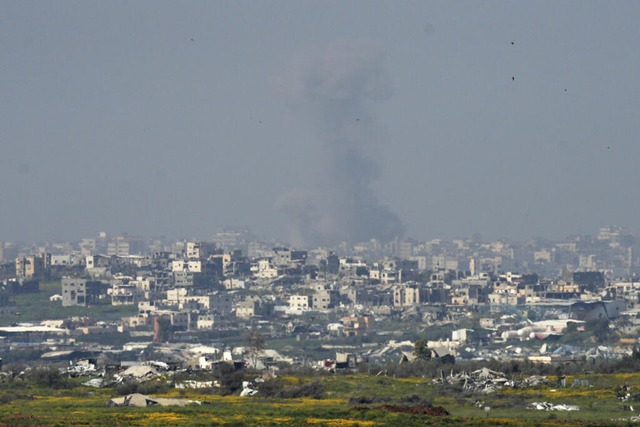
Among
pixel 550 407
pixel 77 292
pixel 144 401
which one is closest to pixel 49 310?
pixel 77 292

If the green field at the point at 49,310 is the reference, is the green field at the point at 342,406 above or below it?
below

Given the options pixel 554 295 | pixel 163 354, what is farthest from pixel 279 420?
pixel 554 295

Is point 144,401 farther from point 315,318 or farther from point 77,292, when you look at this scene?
point 77,292

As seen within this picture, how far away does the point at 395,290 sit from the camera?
186 metres

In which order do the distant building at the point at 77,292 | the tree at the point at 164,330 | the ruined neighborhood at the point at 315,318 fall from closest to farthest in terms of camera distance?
the ruined neighborhood at the point at 315,318
the tree at the point at 164,330
the distant building at the point at 77,292

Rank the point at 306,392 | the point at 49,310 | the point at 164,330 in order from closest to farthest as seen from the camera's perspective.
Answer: the point at 306,392
the point at 164,330
the point at 49,310

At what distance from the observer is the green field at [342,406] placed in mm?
47094

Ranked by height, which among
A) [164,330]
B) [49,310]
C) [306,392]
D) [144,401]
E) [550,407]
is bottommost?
[550,407]

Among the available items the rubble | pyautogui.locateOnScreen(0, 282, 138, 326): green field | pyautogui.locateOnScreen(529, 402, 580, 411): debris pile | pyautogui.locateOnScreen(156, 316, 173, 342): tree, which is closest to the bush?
the rubble

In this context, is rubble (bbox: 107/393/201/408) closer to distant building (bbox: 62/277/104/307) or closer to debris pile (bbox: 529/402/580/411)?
debris pile (bbox: 529/402/580/411)

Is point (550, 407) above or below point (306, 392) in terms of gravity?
below

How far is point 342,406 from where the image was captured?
55031 millimetres

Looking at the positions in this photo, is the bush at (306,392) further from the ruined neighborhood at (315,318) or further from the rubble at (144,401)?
the ruined neighborhood at (315,318)

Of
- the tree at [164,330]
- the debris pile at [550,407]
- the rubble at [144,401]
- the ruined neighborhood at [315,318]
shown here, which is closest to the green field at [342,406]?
the debris pile at [550,407]
